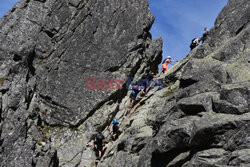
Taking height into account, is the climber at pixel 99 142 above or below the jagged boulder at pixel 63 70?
below

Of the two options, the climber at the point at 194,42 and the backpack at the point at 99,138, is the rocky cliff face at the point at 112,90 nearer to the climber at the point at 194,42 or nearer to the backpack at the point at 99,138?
the backpack at the point at 99,138

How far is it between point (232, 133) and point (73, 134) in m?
17.4

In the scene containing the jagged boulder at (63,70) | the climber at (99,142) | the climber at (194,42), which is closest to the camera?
the jagged boulder at (63,70)

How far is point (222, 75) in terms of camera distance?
15.5 meters

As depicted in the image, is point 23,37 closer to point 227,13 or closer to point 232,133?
point 227,13

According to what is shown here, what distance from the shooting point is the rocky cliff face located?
13422 mm

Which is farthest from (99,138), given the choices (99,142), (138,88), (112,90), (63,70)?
(63,70)

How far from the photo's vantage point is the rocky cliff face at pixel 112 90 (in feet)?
44.0

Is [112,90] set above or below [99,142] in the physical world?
above

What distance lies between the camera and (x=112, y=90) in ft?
93.2

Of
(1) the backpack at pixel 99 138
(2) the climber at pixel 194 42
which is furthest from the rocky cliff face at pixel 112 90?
(2) the climber at pixel 194 42

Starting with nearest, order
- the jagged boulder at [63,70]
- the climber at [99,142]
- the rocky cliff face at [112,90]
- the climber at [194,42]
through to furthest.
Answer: the rocky cliff face at [112,90] → the jagged boulder at [63,70] → the climber at [99,142] → the climber at [194,42]

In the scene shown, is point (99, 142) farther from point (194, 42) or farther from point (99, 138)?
point (194, 42)

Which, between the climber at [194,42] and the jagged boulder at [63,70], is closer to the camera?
the jagged boulder at [63,70]
